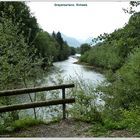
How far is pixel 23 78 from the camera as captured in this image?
1547 cm

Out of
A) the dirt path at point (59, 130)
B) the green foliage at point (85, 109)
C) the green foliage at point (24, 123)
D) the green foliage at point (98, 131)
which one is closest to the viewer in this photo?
the green foliage at point (98, 131)

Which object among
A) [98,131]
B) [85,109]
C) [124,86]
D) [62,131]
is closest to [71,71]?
[124,86]

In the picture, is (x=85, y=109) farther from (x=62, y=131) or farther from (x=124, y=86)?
(x=124, y=86)

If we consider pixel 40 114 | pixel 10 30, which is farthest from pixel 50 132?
pixel 10 30

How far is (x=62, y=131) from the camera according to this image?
9.73 m

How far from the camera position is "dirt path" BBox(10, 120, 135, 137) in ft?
30.6

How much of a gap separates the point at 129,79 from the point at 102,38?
7711 millimetres

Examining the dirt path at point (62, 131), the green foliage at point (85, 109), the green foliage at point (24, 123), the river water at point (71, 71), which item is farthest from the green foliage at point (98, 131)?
the river water at point (71, 71)

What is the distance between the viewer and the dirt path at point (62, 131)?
933cm

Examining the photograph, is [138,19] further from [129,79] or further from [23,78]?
[129,79]

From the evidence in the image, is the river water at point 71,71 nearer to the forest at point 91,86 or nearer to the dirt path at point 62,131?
the forest at point 91,86

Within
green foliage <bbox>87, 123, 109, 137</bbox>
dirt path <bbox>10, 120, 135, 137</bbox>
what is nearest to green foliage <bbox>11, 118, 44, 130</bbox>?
dirt path <bbox>10, 120, 135, 137</bbox>

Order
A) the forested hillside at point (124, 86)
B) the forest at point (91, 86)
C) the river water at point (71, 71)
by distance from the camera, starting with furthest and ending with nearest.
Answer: the river water at point (71, 71) → the forest at point (91, 86) → the forested hillside at point (124, 86)

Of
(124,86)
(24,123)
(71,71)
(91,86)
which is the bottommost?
(124,86)
